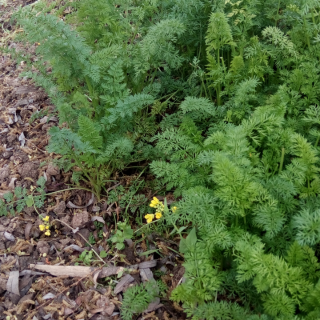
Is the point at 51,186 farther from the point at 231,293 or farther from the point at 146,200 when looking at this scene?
the point at 231,293

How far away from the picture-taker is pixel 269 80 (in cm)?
272

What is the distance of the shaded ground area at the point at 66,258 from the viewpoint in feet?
6.85

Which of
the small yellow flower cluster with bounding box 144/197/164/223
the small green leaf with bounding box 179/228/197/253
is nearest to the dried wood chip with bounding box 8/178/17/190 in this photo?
the small yellow flower cluster with bounding box 144/197/164/223

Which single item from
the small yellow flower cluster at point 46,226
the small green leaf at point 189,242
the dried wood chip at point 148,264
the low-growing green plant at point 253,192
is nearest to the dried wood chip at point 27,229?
the small yellow flower cluster at point 46,226

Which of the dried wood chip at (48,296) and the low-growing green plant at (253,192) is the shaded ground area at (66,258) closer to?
the dried wood chip at (48,296)

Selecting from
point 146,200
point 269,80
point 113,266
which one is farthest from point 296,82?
point 113,266

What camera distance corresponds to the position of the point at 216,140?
7.00ft

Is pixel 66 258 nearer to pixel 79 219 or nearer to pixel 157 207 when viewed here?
pixel 79 219

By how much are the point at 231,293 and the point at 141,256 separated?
0.69m

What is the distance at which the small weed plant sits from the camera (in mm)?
1695

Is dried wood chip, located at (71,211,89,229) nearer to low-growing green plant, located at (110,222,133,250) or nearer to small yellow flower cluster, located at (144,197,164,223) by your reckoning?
low-growing green plant, located at (110,222,133,250)

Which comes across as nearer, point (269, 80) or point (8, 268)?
point (8, 268)

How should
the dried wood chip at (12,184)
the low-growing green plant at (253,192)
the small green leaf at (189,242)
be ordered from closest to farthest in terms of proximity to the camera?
the low-growing green plant at (253,192)
the small green leaf at (189,242)
the dried wood chip at (12,184)

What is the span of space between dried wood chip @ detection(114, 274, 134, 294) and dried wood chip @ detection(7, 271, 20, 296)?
0.64 metres
